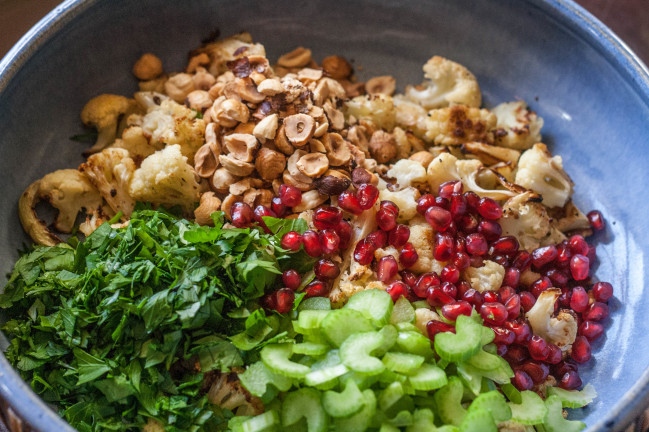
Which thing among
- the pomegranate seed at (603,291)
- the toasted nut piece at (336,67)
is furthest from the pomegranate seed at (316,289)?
the toasted nut piece at (336,67)

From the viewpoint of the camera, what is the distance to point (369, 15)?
281 centimetres

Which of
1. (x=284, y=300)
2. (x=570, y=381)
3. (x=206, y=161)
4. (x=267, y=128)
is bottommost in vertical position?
(x=570, y=381)

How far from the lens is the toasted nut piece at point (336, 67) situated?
9.16 feet

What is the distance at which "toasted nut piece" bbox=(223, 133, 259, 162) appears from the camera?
2.21 m

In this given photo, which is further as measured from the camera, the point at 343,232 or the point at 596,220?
the point at 596,220

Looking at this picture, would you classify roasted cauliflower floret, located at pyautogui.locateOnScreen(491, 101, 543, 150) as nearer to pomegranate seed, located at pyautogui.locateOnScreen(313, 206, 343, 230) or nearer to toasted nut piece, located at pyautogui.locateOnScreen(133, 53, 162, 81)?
pomegranate seed, located at pyautogui.locateOnScreen(313, 206, 343, 230)

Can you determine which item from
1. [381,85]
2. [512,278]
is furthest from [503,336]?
[381,85]

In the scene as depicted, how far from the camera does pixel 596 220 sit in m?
2.37

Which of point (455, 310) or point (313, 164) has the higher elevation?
point (313, 164)

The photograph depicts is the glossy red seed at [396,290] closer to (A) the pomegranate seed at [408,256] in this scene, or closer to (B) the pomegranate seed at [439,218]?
(A) the pomegranate seed at [408,256]

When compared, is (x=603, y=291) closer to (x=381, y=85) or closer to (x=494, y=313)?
(x=494, y=313)

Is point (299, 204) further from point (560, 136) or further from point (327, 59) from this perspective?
point (560, 136)

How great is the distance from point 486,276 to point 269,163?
3.17 feet

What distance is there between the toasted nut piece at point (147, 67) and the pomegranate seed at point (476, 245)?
1670 millimetres
